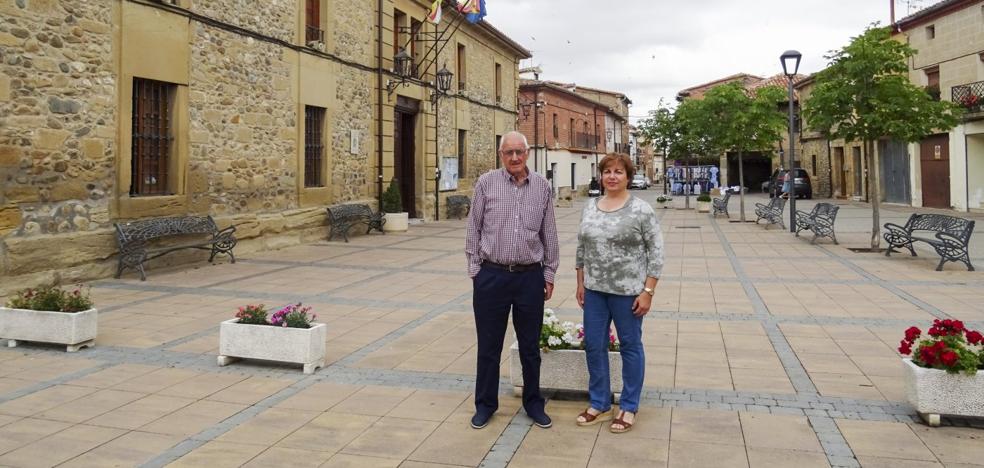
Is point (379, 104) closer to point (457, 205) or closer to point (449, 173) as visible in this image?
point (449, 173)

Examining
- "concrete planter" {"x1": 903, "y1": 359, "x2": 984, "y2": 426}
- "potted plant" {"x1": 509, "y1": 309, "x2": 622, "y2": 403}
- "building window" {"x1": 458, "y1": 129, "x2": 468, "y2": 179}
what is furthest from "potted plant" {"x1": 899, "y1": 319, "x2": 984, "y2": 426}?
"building window" {"x1": 458, "y1": 129, "x2": 468, "y2": 179}

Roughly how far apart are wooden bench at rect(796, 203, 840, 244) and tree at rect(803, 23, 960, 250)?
196cm

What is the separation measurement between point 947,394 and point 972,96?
22.0 meters

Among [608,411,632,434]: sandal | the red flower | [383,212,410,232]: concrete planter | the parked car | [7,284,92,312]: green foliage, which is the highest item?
the parked car

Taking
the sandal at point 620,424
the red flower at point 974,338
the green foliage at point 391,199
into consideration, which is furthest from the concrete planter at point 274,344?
the green foliage at point 391,199

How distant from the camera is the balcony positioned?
21234 millimetres

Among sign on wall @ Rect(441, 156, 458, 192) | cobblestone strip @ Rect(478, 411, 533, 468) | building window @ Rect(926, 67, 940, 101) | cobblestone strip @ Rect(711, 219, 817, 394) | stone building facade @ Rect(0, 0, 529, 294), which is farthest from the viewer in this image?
building window @ Rect(926, 67, 940, 101)

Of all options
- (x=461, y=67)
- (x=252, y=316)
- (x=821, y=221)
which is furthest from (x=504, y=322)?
(x=461, y=67)

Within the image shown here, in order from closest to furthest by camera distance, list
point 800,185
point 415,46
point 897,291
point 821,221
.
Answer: point 897,291, point 821,221, point 415,46, point 800,185

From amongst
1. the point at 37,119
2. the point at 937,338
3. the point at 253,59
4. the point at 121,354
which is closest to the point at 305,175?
the point at 253,59

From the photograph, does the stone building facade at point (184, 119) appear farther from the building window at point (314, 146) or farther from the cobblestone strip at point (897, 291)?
the cobblestone strip at point (897, 291)

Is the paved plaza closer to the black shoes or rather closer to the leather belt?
the black shoes

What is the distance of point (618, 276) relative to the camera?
375 centimetres

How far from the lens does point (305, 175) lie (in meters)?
14.2
